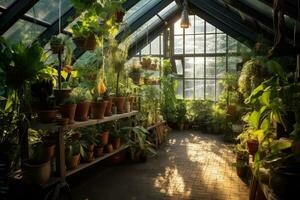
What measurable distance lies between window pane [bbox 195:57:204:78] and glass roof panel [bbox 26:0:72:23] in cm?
477

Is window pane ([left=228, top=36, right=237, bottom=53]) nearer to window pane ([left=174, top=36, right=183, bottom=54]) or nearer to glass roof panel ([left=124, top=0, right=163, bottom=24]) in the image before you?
window pane ([left=174, top=36, right=183, bottom=54])

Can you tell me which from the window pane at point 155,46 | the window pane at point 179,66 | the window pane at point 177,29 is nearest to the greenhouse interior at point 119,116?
the window pane at point 179,66

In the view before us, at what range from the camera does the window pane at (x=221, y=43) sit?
8.13 metres

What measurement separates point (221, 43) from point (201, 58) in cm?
73

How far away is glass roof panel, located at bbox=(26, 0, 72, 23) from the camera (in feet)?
13.8

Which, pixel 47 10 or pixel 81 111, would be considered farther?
pixel 47 10

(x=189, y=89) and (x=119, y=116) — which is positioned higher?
(x=189, y=89)

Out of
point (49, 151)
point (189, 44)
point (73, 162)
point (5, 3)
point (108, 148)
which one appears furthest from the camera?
point (189, 44)

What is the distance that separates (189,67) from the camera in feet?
28.3

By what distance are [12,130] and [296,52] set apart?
301 centimetres

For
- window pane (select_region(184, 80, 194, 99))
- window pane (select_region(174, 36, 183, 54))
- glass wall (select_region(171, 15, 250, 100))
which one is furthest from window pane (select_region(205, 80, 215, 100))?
window pane (select_region(174, 36, 183, 54))

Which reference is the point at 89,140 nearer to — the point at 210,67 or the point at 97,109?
the point at 97,109

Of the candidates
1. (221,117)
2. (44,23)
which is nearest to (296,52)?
(44,23)

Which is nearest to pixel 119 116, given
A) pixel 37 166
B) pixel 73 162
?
pixel 73 162
